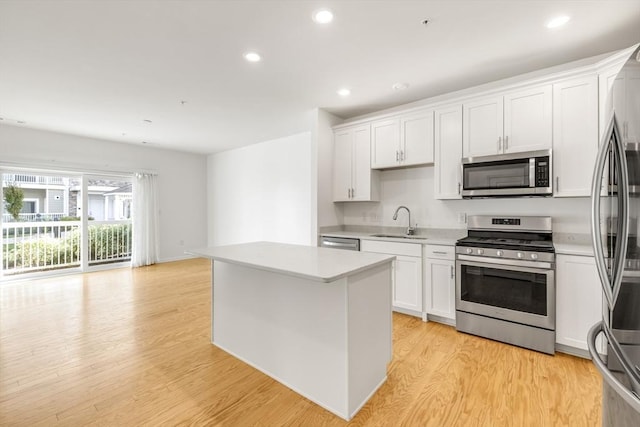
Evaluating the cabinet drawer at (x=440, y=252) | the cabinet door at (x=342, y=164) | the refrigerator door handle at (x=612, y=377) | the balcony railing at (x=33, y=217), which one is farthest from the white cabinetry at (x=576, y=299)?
the balcony railing at (x=33, y=217)

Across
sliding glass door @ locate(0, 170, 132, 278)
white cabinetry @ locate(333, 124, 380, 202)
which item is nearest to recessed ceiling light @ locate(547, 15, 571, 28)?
white cabinetry @ locate(333, 124, 380, 202)

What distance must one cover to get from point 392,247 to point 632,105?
2448mm

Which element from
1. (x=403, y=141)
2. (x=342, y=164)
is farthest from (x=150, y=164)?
(x=403, y=141)

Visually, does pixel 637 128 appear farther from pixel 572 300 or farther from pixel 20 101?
pixel 20 101

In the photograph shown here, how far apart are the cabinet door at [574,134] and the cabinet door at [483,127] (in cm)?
45

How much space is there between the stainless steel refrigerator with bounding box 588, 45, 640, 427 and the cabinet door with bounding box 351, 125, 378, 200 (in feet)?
8.95

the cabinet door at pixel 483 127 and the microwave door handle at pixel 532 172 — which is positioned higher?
the cabinet door at pixel 483 127

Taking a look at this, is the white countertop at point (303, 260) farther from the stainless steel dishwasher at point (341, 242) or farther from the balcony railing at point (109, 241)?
the balcony railing at point (109, 241)

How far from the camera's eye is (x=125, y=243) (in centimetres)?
626

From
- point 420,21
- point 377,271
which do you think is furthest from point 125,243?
point 420,21

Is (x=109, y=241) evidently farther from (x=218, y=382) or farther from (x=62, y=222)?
(x=218, y=382)

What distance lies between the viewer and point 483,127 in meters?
3.00

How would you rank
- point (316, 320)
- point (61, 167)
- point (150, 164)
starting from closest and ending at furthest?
point (316, 320)
point (61, 167)
point (150, 164)

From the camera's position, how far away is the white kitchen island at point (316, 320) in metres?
1.72
